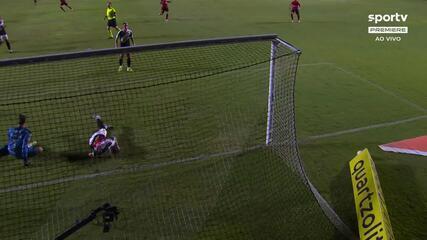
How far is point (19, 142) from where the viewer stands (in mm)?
8969

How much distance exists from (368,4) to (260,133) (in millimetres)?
27825

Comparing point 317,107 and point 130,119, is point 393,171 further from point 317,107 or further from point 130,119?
point 130,119

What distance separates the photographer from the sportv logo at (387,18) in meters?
26.7

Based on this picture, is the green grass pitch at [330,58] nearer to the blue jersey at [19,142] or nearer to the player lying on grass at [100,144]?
the player lying on grass at [100,144]

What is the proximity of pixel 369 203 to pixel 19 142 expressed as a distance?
7.27 meters

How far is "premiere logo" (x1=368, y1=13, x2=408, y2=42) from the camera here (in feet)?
72.6

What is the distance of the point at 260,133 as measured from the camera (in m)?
10.7

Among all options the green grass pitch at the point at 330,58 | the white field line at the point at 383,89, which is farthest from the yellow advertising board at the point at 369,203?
the white field line at the point at 383,89

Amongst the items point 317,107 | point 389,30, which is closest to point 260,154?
point 317,107

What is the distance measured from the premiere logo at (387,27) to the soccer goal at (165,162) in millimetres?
11108

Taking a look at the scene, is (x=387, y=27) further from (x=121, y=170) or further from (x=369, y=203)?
(x=121, y=170)

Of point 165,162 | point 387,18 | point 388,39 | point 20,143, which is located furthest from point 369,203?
point 387,18

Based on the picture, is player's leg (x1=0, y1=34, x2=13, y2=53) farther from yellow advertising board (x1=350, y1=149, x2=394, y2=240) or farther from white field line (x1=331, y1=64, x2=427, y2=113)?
yellow advertising board (x1=350, y1=149, x2=394, y2=240)

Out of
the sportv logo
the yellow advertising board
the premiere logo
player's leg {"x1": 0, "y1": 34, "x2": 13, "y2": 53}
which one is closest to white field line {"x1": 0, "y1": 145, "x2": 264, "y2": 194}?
the yellow advertising board
